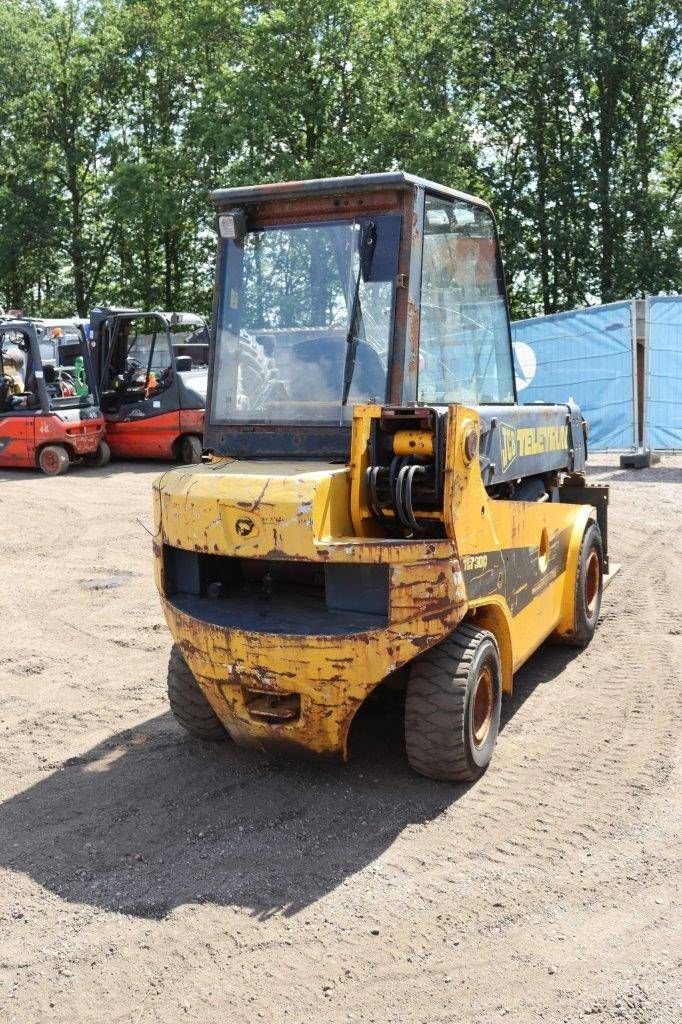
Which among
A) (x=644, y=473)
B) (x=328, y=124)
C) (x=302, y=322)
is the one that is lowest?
(x=644, y=473)

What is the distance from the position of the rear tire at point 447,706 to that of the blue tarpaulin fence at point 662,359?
36.9 feet

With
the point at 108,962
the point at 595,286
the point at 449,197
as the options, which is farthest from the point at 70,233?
the point at 108,962

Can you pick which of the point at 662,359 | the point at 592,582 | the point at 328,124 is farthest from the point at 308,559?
the point at 328,124

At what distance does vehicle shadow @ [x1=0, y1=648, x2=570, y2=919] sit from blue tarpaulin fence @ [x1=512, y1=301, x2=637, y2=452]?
1088 cm

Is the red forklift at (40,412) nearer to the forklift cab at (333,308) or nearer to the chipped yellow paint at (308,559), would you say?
the forklift cab at (333,308)

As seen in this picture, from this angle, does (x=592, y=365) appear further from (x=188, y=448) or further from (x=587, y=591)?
(x=587, y=591)

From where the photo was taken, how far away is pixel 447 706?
4.32 meters

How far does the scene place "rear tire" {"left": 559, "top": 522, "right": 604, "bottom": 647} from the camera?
6.37 m

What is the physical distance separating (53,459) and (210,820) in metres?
12.4

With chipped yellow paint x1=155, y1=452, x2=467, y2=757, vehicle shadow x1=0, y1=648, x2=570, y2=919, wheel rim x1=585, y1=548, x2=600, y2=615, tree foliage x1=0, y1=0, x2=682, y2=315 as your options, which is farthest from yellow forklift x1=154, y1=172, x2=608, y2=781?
tree foliage x1=0, y1=0, x2=682, y2=315

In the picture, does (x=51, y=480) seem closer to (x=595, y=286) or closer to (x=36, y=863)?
(x=36, y=863)

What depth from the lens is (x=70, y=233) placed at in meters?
30.6

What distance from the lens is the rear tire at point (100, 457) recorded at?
16.4 metres

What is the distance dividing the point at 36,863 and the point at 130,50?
31.2 metres
